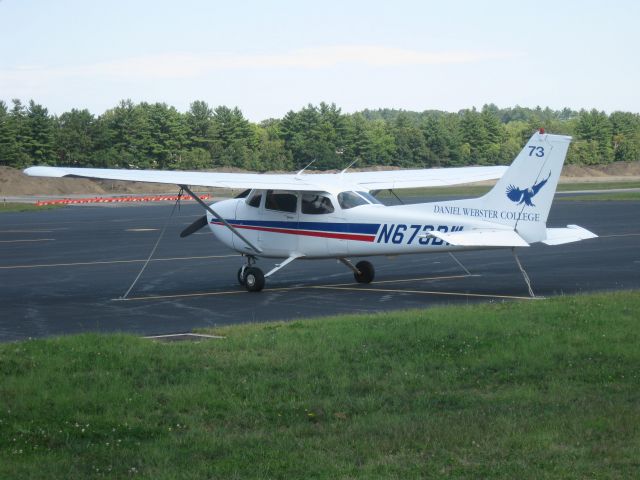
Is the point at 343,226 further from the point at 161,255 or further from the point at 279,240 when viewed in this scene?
the point at 161,255

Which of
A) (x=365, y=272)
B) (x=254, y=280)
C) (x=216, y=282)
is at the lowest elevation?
(x=216, y=282)

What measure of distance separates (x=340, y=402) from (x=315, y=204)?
1133cm

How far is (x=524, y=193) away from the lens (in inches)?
703

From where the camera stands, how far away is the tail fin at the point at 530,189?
17.7 meters

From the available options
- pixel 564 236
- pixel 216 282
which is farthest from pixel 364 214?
pixel 216 282

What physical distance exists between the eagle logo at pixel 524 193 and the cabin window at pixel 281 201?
482cm

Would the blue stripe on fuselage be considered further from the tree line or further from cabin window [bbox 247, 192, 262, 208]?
the tree line

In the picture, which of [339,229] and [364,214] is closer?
[364,214]

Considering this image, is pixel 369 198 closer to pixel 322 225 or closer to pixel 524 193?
pixel 322 225

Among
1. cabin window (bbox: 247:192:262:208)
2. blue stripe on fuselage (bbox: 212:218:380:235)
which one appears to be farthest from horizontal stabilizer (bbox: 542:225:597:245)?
cabin window (bbox: 247:192:262:208)

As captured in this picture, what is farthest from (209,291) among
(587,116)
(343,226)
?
(587,116)

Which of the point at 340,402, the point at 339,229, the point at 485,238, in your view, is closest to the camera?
the point at 340,402

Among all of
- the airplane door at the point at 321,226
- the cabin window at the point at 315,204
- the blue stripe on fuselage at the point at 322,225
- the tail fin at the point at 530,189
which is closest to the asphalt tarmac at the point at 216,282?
the airplane door at the point at 321,226

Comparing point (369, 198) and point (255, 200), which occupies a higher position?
point (369, 198)
